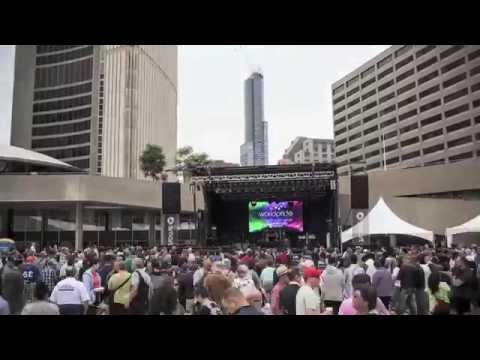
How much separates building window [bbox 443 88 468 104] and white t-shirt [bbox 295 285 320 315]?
68744mm

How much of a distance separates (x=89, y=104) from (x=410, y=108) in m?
56.7

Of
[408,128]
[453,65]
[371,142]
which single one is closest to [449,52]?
[453,65]

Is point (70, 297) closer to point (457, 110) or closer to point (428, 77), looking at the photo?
point (457, 110)

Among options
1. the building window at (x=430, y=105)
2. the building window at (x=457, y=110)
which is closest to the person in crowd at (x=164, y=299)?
the building window at (x=457, y=110)

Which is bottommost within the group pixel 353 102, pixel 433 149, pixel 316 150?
pixel 433 149

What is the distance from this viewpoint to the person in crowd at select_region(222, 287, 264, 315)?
4.27m

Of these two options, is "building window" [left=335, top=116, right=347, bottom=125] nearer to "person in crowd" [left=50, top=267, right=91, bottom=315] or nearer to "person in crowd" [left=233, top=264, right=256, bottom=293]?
"person in crowd" [left=233, top=264, right=256, bottom=293]

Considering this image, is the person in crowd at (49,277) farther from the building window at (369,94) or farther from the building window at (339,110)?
the building window at (339,110)

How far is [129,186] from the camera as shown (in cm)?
3812

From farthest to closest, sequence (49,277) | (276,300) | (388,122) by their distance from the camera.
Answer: (388,122) < (49,277) < (276,300)

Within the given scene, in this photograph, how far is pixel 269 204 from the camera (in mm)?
31250
